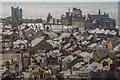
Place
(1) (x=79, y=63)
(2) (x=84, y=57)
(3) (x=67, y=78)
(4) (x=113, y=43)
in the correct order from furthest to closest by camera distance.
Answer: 1. (4) (x=113, y=43)
2. (2) (x=84, y=57)
3. (1) (x=79, y=63)
4. (3) (x=67, y=78)

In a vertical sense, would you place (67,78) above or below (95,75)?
below

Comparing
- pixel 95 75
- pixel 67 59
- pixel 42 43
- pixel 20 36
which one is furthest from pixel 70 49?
pixel 95 75

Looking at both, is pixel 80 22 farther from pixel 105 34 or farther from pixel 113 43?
pixel 113 43

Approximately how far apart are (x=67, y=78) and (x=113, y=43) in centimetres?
1256

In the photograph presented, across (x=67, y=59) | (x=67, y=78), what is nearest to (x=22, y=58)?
(x=67, y=59)

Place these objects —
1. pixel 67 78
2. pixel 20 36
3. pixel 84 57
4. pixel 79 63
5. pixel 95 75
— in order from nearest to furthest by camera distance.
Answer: pixel 95 75, pixel 67 78, pixel 79 63, pixel 84 57, pixel 20 36

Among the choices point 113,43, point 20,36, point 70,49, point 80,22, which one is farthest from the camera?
point 80,22

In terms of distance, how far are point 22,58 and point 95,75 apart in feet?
43.5

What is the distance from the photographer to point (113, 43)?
2509 centimetres

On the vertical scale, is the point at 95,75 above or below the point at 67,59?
above

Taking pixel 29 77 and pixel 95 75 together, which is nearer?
pixel 95 75

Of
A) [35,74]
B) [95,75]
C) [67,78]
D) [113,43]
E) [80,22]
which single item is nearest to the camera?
[95,75]

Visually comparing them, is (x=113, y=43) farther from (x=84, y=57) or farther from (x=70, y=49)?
(x=84, y=57)

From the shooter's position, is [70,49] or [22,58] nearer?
[22,58]
